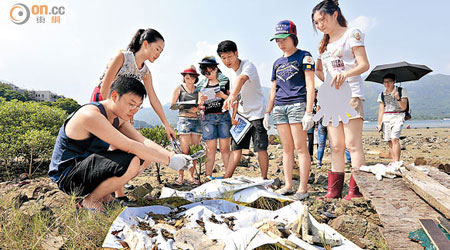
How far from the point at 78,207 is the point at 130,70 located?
1732 mm

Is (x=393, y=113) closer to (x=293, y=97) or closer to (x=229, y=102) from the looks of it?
(x=293, y=97)

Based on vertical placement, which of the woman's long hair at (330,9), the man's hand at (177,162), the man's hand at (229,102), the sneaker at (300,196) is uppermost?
the woman's long hair at (330,9)

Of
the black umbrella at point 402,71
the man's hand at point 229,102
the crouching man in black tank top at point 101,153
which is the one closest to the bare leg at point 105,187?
the crouching man in black tank top at point 101,153

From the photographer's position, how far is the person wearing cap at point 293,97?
3404mm

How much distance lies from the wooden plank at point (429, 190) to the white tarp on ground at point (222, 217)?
777 millimetres

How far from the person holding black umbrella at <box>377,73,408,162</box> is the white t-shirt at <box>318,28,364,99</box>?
2.65m

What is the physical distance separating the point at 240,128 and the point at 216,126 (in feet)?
1.59

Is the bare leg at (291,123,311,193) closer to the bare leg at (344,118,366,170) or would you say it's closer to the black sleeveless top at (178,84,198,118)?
the bare leg at (344,118,366,170)

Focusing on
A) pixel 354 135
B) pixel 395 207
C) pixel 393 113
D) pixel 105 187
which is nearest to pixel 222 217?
pixel 105 187

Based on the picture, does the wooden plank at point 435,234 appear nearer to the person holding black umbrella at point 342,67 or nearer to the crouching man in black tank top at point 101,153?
the person holding black umbrella at point 342,67

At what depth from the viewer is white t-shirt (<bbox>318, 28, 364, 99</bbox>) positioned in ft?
9.75

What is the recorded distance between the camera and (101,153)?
9.09ft

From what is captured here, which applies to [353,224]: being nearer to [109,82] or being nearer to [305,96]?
[305,96]

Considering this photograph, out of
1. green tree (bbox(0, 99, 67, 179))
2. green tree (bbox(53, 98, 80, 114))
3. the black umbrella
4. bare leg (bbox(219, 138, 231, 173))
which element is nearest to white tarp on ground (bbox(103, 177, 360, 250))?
bare leg (bbox(219, 138, 231, 173))
